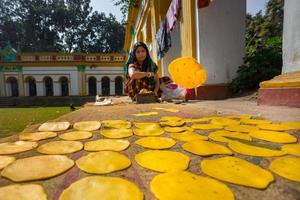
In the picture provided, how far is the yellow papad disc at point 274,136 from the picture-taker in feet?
3.48

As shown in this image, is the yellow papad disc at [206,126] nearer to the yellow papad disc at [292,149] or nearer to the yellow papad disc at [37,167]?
the yellow papad disc at [292,149]

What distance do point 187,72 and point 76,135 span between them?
2.16 meters

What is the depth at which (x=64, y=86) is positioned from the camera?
20062mm

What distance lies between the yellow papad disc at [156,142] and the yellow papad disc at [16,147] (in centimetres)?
45

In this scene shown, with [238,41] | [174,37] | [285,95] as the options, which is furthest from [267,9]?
[285,95]

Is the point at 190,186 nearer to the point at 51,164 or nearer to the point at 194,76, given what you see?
the point at 51,164

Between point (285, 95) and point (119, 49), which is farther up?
point (119, 49)

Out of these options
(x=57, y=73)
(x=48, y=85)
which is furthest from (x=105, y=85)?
(x=48, y=85)

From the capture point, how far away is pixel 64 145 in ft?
3.39

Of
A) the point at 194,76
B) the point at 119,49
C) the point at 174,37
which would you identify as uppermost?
the point at 119,49

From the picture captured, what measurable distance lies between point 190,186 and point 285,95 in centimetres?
159

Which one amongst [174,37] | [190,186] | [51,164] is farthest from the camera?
[174,37]

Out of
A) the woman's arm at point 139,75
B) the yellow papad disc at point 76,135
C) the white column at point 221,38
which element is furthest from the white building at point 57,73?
the yellow papad disc at point 76,135

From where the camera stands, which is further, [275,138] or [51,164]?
[275,138]
